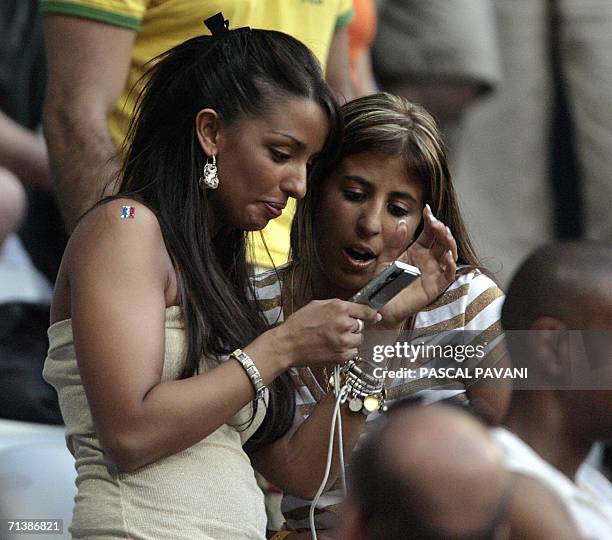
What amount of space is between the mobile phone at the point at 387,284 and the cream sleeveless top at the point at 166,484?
0.27m

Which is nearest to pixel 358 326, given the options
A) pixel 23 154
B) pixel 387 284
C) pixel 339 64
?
pixel 387 284

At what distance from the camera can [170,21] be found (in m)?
2.74

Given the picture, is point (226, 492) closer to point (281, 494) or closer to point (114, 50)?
point (281, 494)

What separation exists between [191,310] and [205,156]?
10.7 inches

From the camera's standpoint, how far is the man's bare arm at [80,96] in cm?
269

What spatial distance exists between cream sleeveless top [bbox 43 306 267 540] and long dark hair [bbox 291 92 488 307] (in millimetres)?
470

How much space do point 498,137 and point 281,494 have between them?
1978 mm

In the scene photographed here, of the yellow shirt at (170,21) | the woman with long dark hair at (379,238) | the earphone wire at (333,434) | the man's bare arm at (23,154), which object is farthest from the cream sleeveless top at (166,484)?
the man's bare arm at (23,154)

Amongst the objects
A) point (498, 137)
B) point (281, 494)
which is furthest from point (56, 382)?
Result: point (498, 137)

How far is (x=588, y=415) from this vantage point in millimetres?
1862

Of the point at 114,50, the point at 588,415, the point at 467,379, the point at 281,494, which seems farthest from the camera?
the point at 114,50

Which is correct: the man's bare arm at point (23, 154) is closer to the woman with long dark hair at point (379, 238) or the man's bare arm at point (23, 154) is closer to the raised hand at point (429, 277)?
the woman with long dark hair at point (379, 238)

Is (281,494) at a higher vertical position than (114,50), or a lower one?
lower

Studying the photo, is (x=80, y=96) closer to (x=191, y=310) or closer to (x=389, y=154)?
(x=389, y=154)
